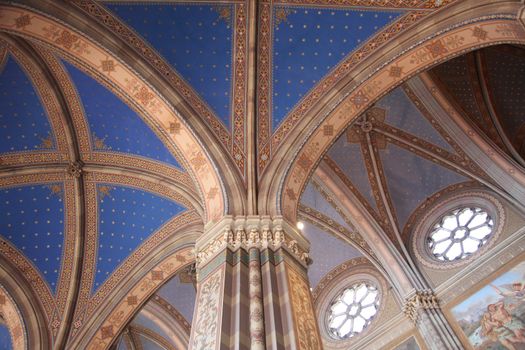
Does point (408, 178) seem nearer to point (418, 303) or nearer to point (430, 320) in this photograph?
point (418, 303)

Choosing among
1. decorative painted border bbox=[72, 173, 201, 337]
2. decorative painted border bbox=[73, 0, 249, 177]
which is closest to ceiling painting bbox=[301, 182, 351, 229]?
decorative painted border bbox=[72, 173, 201, 337]

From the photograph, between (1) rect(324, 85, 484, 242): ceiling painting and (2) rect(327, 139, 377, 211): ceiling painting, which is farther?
(2) rect(327, 139, 377, 211): ceiling painting

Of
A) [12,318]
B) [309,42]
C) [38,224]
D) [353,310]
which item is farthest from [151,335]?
[309,42]

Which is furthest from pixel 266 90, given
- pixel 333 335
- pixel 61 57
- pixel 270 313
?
pixel 333 335

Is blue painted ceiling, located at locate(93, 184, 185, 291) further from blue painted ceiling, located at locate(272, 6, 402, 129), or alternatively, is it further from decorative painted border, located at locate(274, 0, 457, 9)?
decorative painted border, located at locate(274, 0, 457, 9)

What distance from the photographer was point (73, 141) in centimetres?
959

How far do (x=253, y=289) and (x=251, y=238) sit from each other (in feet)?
2.83

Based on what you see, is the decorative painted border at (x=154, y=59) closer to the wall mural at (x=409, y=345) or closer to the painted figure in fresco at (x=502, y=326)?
the wall mural at (x=409, y=345)

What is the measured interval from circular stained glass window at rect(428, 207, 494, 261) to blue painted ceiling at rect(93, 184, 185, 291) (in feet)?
18.2

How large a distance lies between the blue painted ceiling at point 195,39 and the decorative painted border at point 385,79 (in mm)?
1488

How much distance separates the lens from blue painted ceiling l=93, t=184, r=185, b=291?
988cm

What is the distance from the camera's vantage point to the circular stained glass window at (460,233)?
10518 millimetres

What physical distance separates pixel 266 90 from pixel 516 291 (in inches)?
220

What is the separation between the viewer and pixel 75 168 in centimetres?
984
